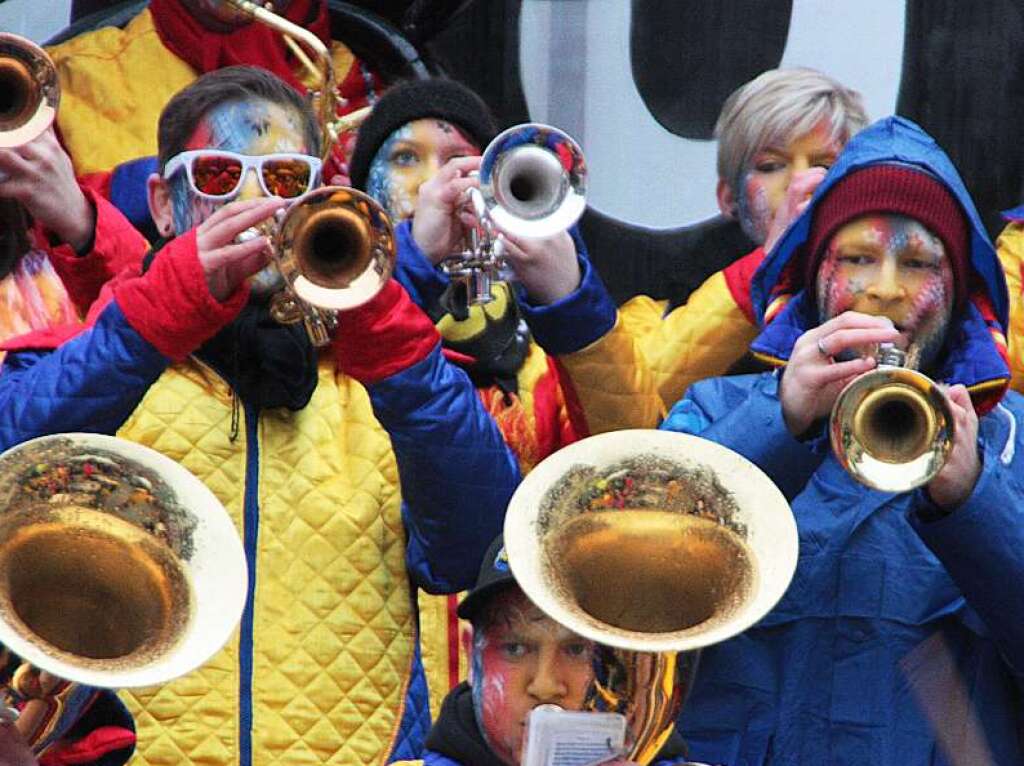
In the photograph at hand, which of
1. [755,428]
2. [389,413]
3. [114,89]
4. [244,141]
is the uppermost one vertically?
[244,141]

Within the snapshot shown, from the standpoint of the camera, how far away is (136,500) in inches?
198

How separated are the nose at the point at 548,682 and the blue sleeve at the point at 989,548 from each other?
2.22 feet

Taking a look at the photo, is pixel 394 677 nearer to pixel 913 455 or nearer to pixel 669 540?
pixel 669 540

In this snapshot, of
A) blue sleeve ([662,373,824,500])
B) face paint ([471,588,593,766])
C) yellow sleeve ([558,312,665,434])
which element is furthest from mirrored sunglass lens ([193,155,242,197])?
face paint ([471,588,593,766])

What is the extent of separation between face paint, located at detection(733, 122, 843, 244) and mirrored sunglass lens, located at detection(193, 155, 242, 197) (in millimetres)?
1347

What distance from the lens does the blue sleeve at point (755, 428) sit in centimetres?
529

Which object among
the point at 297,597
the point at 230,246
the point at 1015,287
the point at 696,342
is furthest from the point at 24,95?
the point at 1015,287

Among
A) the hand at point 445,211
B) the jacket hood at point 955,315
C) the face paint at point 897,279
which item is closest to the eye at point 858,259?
the face paint at point 897,279

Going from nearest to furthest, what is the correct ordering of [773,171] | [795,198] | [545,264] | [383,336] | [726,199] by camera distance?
[383,336], [545,264], [795,198], [773,171], [726,199]

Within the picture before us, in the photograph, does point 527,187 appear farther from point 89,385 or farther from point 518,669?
point 518,669

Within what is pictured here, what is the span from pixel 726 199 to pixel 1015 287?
0.72m

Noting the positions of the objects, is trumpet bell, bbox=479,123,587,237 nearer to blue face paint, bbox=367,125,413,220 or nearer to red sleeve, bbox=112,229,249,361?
blue face paint, bbox=367,125,413,220

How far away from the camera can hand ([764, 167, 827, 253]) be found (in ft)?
20.8

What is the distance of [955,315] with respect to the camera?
5539 mm
